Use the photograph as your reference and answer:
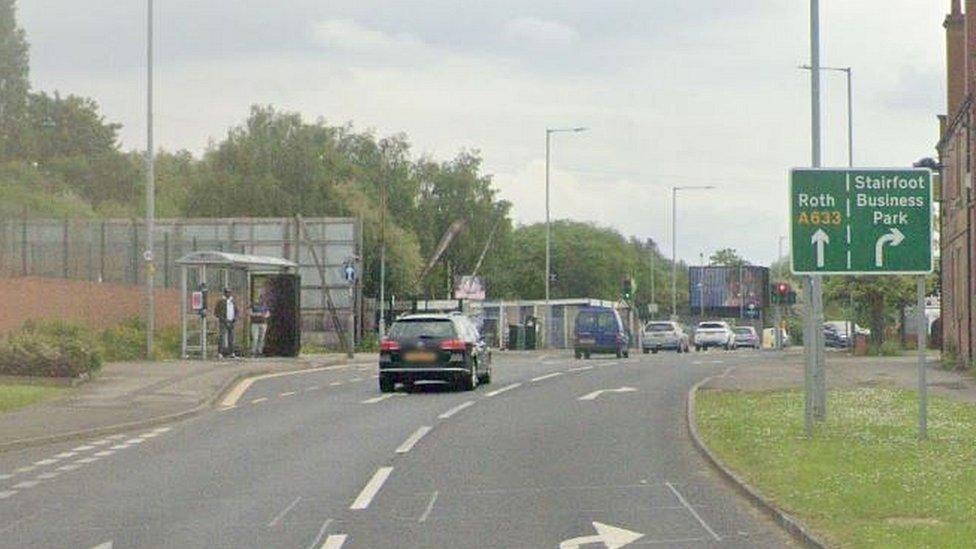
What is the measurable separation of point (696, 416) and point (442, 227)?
8001 centimetres

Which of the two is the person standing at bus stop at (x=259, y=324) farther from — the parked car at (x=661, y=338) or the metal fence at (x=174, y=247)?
the parked car at (x=661, y=338)

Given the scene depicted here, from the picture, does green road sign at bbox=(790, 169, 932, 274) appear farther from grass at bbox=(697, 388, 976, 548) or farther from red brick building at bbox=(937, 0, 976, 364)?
red brick building at bbox=(937, 0, 976, 364)

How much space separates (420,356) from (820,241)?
12.2m

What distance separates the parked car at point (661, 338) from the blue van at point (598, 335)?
16.0m

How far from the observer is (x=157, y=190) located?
98188mm

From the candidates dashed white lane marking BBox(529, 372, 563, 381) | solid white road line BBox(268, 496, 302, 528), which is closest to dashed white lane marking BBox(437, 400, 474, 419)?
dashed white lane marking BBox(529, 372, 563, 381)

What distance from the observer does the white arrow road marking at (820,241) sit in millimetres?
22047

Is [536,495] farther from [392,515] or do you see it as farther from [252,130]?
[252,130]

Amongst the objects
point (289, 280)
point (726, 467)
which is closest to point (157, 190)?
point (289, 280)

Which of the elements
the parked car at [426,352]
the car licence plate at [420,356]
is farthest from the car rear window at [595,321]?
the car licence plate at [420,356]

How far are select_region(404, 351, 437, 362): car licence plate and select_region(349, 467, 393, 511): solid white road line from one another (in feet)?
45.3

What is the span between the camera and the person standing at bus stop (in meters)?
45.8

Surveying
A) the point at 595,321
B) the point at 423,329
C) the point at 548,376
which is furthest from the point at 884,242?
the point at 595,321

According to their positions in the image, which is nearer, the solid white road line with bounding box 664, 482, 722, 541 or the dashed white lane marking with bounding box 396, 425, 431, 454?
the solid white road line with bounding box 664, 482, 722, 541
